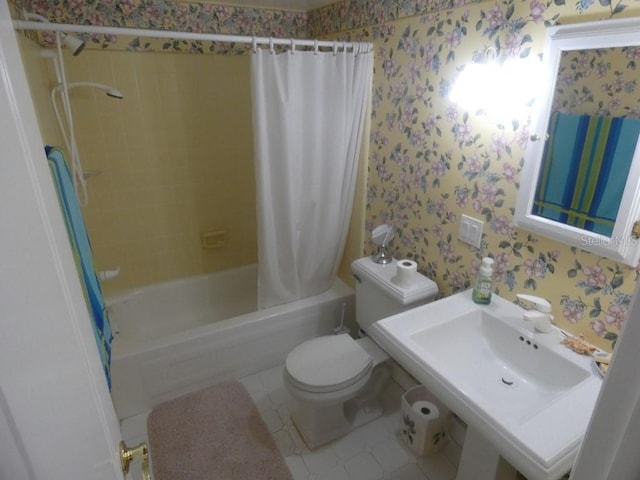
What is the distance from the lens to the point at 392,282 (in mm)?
1814

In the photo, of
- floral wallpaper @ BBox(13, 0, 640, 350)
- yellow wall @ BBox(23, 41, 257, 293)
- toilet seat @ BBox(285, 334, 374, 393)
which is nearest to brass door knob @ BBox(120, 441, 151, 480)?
toilet seat @ BBox(285, 334, 374, 393)

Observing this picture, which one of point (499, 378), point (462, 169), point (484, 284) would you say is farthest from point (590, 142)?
point (499, 378)

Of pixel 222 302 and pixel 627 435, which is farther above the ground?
pixel 627 435

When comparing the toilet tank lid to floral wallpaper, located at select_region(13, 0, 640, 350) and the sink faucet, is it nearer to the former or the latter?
floral wallpaper, located at select_region(13, 0, 640, 350)

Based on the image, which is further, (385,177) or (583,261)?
(385,177)

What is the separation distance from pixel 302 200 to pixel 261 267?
46 centimetres

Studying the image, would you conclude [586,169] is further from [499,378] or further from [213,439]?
[213,439]

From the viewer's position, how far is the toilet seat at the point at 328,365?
172 centimetres

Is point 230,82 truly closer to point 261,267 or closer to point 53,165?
point 261,267

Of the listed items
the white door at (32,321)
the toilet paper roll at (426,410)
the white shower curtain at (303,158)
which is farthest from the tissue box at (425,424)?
the white door at (32,321)

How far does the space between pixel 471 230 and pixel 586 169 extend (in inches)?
20.0

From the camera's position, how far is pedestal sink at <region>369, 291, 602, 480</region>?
95 cm

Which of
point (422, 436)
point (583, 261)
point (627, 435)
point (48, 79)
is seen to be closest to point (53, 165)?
point (48, 79)

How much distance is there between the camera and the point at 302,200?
84.9 inches
